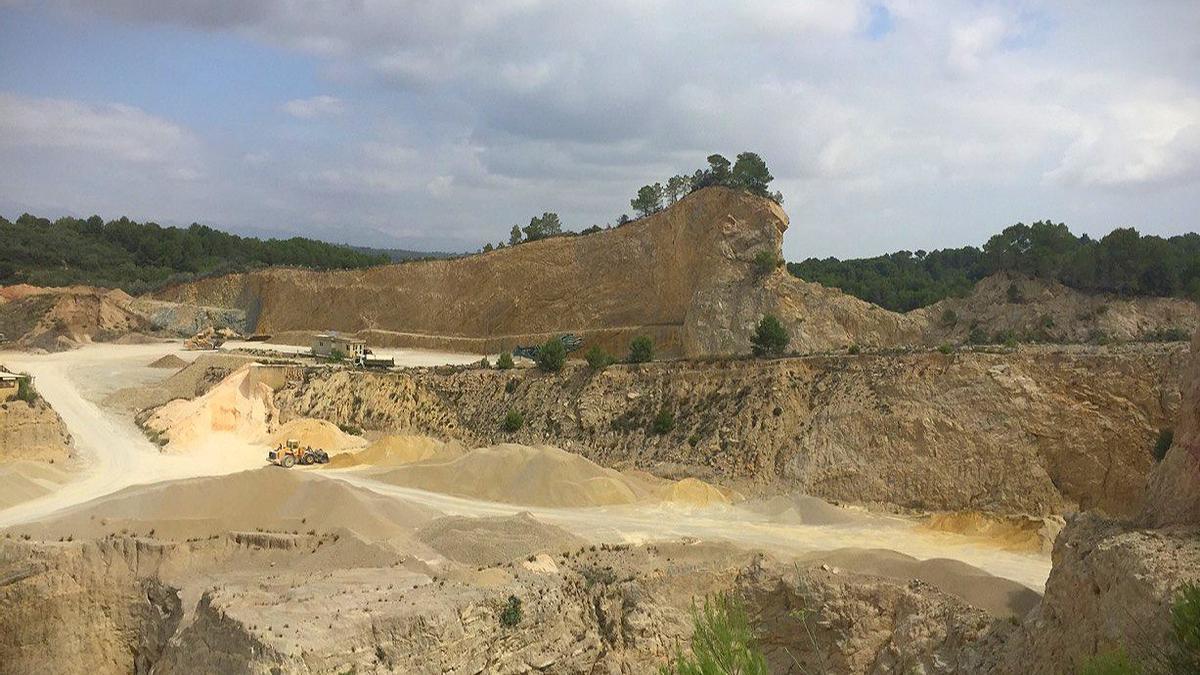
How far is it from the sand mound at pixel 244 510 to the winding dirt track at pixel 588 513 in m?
2.50

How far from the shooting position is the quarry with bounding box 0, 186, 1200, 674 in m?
19.8

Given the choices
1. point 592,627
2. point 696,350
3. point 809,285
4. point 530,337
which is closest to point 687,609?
point 592,627

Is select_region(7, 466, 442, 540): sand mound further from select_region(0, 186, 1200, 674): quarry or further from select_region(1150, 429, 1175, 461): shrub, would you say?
select_region(1150, 429, 1175, 461): shrub

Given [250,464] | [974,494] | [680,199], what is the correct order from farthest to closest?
1. [680,199]
2. [250,464]
3. [974,494]

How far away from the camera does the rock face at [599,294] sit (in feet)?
169

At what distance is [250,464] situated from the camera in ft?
133

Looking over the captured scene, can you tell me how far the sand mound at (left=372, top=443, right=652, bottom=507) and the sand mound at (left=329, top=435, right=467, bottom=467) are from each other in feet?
7.90

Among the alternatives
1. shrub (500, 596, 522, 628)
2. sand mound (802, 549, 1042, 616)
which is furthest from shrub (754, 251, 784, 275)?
shrub (500, 596, 522, 628)

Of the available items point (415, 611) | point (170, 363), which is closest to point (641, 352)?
point (170, 363)

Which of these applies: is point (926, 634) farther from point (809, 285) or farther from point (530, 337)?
point (530, 337)

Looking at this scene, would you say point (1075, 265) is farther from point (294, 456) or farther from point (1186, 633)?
point (1186, 633)

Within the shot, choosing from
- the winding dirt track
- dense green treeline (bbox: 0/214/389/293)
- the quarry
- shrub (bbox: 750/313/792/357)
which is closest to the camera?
the quarry

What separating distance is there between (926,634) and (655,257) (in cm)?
3869

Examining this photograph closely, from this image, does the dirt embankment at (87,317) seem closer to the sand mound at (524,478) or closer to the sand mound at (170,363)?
the sand mound at (170,363)
